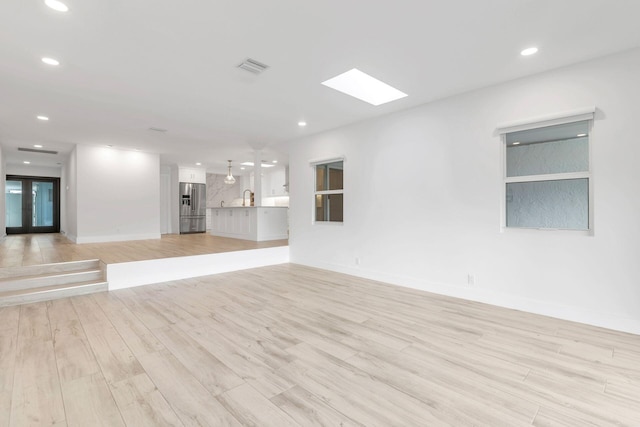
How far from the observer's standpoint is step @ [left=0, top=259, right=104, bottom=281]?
3988 millimetres

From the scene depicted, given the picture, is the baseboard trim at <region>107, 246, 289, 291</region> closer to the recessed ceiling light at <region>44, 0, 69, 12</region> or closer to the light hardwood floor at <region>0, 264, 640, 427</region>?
the light hardwood floor at <region>0, 264, 640, 427</region>

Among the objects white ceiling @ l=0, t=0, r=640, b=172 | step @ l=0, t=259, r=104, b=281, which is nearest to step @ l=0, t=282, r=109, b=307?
step @ l=0, t=259, r=104, b=281

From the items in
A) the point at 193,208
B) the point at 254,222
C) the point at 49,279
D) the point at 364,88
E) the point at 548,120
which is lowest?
the point at 49,279

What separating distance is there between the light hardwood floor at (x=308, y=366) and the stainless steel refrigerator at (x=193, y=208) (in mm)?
6746

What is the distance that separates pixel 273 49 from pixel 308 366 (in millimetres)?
2775

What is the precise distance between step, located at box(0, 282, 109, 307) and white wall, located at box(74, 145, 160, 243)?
142 inches

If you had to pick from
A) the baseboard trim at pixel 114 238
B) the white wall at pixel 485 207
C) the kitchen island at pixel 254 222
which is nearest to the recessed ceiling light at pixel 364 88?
the white wall at pixel 485 207

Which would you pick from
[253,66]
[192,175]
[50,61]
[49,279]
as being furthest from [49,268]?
[192,175]

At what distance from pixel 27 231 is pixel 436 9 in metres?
13.2

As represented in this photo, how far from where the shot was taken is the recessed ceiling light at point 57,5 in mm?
2127

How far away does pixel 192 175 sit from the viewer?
10281 millimetres

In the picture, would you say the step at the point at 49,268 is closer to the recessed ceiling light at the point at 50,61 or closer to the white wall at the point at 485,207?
the recessed ceiling light at the point at 50,61

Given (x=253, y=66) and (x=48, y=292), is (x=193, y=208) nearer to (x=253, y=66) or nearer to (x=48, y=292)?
(x=48, y=292)

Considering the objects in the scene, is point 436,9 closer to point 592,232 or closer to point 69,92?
point 592,232
